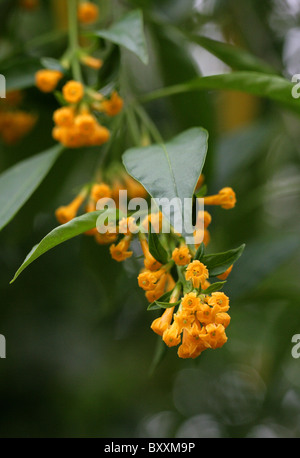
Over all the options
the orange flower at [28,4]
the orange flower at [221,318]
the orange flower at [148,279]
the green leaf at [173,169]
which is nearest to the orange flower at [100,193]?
the green leaf at [173,169]

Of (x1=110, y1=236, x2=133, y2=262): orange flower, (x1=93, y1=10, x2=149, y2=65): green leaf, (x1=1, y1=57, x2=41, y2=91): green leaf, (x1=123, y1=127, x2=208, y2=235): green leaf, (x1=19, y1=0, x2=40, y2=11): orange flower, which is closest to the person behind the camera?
(x1=123, y1=127, x2=208, y2=235): green leaf

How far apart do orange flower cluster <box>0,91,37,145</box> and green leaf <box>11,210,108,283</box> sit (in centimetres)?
63

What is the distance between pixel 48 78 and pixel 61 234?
441mm

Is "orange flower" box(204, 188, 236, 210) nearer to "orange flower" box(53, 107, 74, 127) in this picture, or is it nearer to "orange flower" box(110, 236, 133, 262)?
"orange flower" box(110, 236, 133, 262)

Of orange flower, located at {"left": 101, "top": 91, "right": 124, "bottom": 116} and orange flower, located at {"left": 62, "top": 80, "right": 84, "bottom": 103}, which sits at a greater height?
orange flower, located at {"left": 101, "top": 91, "right": 124, "bottom": 116}

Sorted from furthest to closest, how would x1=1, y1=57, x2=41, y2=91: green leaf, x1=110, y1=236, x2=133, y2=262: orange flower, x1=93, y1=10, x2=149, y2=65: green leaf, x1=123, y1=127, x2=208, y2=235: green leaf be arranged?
x1=1, y1=57, x2=41, y2=91: green leaf < x1=93, y1=10, x2=149, y2=65: green leaf < x1=110, y1=236, x2=133, y2=262: orange flower < x1=123, y1=127, x2=208, y2=235: green leaf

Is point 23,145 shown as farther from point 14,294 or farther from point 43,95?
point 14,294

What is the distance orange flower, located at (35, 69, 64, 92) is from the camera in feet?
3.30

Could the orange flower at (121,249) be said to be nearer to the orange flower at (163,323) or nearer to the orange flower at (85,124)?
the orange flower at (163,323)

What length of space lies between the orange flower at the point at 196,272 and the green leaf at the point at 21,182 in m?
0.30

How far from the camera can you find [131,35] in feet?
2.93

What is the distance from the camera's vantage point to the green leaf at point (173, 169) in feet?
2.06

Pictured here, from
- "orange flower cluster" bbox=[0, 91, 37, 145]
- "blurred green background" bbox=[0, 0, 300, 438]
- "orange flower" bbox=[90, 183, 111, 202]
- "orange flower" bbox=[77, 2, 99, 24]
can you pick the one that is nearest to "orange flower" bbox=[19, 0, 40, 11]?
"blurred green background" bbox=[0, 0, 300, 438]

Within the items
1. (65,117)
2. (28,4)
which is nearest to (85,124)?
(65,117)
